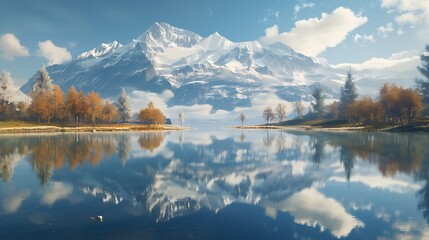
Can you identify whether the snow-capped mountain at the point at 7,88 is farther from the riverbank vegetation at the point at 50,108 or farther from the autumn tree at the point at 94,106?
the autumn tree at the point at 94,106

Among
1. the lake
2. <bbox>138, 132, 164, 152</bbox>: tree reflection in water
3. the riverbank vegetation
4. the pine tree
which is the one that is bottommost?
the lake

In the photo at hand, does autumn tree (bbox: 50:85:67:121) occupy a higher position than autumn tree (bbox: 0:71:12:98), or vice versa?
autumn tree (bbox: 0:71:12:98)

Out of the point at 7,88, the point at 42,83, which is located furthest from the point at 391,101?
the point at 7,88

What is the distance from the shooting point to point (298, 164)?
38.7 m

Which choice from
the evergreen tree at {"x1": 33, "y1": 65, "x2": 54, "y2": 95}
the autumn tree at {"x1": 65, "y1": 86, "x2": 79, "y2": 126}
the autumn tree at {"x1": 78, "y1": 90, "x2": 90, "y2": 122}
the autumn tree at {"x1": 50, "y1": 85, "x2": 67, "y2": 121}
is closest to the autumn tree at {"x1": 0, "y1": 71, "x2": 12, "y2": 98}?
the evergreen tree at {"x1": 33, "y1": 65, "x2": 54, "y2": 95}

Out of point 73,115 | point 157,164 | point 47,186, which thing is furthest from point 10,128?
point 47,186

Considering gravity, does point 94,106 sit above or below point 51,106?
above

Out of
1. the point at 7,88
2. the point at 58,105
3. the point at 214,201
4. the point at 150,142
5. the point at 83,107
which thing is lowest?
the point at 214,201

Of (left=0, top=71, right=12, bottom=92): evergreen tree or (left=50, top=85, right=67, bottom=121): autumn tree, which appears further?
(left=0, top=71, right=12, bottom=92): evergreen tree

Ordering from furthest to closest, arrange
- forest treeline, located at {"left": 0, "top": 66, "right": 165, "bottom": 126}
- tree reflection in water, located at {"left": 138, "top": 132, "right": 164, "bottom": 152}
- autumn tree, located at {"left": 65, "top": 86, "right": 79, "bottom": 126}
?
autumn tree, located at {"left": 65, "top": 86, "right": 79, "bottom": 126}, forest treeline, located at {"left": 0, "top": 66, "right": 165, "bottom": 126}, tree reflection in water, located at {"left": 138, "top": 132, "right": 164, "bottom": 152}

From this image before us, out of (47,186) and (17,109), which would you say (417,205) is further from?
(17,109)

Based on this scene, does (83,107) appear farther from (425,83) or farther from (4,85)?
(425,83)

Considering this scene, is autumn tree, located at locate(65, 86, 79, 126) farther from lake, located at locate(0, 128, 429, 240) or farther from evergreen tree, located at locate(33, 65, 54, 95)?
lake, located at locate(0, 128, 429, 240)

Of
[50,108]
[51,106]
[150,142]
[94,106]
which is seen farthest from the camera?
[94,106]
